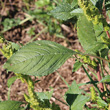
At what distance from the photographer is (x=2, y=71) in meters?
2.71

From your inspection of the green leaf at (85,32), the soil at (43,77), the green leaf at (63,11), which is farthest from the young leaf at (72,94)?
the soil at (43,77)

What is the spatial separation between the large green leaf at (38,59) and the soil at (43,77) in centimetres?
103

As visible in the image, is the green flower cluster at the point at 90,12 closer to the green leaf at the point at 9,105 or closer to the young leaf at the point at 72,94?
the young leaf at the point at 72,94

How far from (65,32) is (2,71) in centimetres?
99

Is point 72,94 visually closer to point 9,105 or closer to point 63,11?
point 9,105

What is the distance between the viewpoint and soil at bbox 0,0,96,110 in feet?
8.11

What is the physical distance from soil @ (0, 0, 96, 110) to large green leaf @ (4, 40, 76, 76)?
1.03m

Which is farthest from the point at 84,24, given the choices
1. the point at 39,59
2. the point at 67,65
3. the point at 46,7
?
the point at 46,7

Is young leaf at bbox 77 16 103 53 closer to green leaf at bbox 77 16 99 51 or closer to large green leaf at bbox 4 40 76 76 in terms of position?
green leaf at bbox 77 16 99 51

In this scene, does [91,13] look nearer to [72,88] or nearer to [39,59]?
[39,59]

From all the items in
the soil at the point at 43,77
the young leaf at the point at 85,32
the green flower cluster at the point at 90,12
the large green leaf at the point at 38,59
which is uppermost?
the green flower cluster at the point at 90,12

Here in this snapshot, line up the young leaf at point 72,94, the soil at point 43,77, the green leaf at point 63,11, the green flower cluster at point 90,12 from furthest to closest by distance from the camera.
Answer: the soil at point 43,77 < the young leaf at point 72,94 < the green leaf at point 63,11 < the green flower cluster at point 90,12

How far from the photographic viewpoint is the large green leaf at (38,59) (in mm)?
1015

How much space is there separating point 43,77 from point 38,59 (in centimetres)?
158
